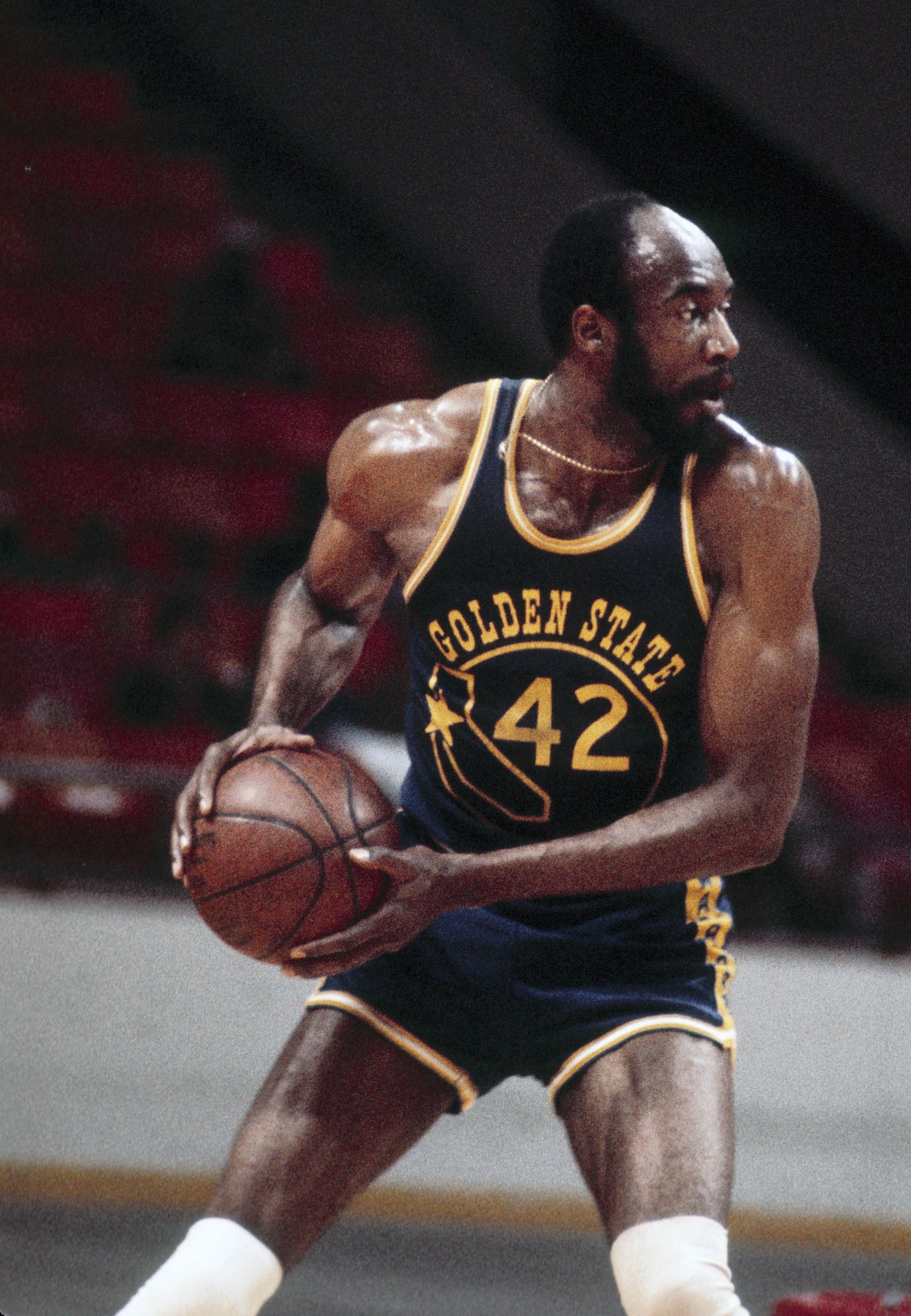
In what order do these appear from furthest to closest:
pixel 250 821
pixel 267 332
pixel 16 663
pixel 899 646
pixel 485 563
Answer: pixel 267 332 → pixel 899 646 → pixel 16 663 → pixel 485 563 → pixel 250 821

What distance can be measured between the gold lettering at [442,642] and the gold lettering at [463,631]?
0.02m

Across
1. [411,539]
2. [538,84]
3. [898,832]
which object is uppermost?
[411,539]

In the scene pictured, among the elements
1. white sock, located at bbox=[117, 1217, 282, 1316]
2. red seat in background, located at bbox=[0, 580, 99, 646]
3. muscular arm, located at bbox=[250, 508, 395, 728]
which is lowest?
red seat in background, located at bbox=[0, 580, 99, 646]

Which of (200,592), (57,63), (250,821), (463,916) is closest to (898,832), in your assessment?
(200,592)

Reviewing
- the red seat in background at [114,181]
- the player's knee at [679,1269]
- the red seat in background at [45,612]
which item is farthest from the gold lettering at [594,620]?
the red seat in background at [114,181]

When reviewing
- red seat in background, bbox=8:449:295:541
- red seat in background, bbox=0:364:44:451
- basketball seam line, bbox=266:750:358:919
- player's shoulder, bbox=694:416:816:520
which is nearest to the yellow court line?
red seat in background, bbox=8:449:295:541

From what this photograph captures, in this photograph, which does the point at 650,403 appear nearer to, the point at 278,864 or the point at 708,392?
the point at 708,392

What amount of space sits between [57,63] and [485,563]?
6.16 meters

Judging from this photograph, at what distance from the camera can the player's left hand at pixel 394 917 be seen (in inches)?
81.8

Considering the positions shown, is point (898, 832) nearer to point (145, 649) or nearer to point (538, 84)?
point (145, 649)

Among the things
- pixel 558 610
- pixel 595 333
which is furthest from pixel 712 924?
pixel 595 333

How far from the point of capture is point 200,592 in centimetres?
596

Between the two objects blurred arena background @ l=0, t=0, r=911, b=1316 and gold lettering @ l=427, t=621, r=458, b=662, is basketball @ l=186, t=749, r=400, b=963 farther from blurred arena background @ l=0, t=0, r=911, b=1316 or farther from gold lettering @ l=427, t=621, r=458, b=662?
blurred arena background @ l=0, t=0, r=911, b=1316

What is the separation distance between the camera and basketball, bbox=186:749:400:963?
81.5 inches
